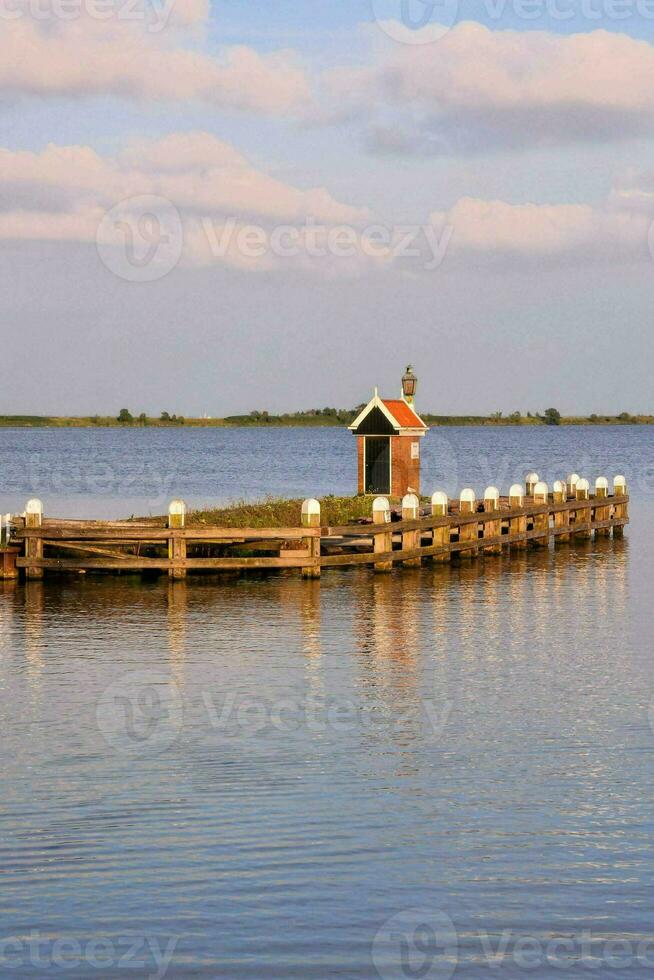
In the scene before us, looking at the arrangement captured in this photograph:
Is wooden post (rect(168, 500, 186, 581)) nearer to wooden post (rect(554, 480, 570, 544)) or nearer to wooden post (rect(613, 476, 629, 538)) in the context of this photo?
wooden post (rect(554, 480, 570, 544))

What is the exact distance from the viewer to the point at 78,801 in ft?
44.2

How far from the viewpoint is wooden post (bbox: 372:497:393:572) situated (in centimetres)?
3228

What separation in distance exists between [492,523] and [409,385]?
660cm

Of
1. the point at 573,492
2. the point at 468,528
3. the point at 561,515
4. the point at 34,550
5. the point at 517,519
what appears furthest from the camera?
the point at 573,492

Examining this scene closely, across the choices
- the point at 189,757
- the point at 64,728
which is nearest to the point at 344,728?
the point at 189,757

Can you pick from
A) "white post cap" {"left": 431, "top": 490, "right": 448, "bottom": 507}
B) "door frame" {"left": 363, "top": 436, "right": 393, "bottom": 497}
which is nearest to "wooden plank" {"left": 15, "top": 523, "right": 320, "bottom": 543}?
"white post cap" {"left": 431, "top": 490, "right": 448, "bottom": 507}

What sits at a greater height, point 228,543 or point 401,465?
point 401,465

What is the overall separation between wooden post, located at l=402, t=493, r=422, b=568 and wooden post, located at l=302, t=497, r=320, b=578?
3.33 meters

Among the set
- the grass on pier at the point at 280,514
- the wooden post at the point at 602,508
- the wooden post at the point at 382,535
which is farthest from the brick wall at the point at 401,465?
the wooden post at the point at 382,535

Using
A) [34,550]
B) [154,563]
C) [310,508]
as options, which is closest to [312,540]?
[310,508]

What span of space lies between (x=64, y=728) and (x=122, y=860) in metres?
4.86

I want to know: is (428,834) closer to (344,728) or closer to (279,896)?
(279,896)

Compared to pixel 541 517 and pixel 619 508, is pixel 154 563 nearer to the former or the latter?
pixel 541 517

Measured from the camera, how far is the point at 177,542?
30266mm
